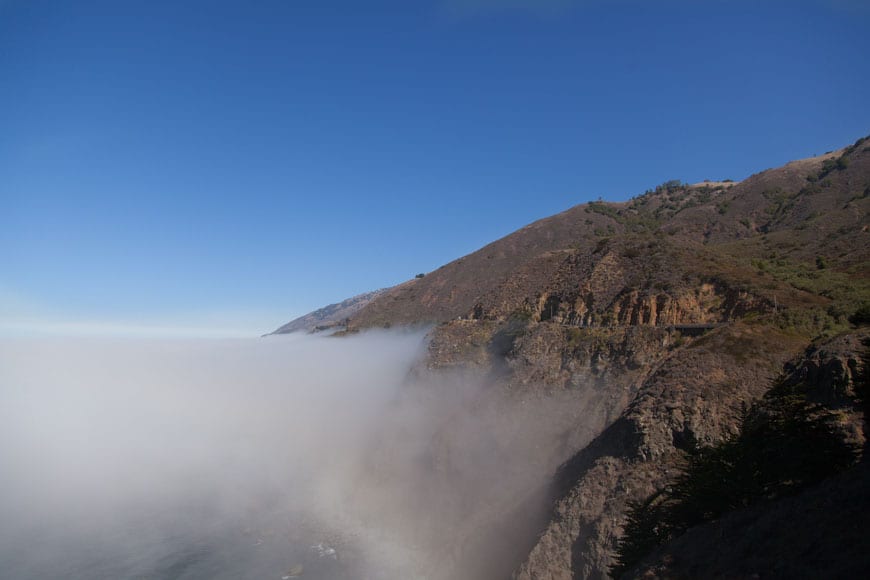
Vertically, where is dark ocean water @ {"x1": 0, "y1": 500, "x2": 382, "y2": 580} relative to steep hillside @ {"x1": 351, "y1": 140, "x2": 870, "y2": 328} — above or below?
below

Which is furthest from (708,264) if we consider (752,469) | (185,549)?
(185,549)

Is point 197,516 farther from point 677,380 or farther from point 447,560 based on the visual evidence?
point 677,380

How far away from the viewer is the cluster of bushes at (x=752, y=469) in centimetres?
1468

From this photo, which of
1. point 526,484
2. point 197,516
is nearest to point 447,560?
point 526,484

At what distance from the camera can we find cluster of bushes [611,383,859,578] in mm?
14680

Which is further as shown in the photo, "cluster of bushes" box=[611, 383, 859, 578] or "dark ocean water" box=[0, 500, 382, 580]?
"dark ocean water" box=[0, 500, 382, 580]

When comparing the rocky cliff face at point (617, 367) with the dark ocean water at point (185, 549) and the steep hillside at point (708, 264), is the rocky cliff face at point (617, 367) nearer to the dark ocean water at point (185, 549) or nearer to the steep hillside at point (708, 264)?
the steep hillside at point (708, 264)

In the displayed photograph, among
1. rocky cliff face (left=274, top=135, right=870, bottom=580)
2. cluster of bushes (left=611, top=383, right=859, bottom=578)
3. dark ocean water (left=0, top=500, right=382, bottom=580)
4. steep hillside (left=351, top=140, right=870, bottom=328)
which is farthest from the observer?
dark ocean water (left=0, top=500, right=382, bottom=580)

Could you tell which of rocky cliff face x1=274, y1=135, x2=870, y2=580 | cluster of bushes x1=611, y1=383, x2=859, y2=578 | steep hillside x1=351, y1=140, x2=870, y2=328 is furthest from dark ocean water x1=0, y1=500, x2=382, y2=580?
steep hillside x1=351, y1=140, x2=870, y2=328

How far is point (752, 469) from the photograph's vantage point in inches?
Answer: 628

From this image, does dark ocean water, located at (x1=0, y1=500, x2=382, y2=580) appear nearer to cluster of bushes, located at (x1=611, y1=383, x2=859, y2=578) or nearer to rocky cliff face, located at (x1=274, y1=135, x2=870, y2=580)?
rocky cliff face, located at (x1=274, y1=135, x2=870, y2=580)

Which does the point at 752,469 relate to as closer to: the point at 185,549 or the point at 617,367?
the point at 617,367

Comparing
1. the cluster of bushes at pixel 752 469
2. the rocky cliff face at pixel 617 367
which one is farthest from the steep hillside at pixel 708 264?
the cluster of bushes at pixel 752 469

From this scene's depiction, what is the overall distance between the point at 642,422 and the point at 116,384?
18386 cm
